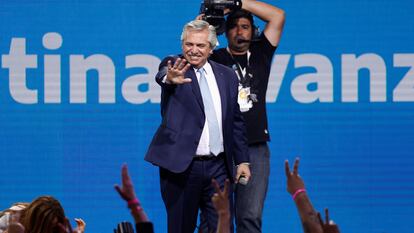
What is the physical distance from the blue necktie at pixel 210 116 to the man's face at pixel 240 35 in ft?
2.47

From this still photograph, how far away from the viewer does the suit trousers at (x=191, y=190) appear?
5574mm

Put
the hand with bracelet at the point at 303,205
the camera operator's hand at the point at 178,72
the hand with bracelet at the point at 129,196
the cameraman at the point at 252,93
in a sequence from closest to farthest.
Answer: the hand with bracelet at the point at 129,196, the hand with bracelet at the point at 303,205, the camera operator's hand at the point at 178,72, the cameraman at the point at 252,93

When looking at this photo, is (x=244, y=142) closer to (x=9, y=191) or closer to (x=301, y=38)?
(x=301, y=38)

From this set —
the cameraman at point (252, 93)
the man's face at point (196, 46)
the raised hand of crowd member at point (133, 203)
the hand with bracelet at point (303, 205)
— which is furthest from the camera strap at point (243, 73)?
the raised hand of crowd member at point (133, 203)

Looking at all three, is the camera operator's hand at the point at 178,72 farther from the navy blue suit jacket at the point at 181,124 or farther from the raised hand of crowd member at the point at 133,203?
the raised hand of crowd member at the point at 133,203

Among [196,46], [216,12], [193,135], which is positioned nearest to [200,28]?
[196,46]

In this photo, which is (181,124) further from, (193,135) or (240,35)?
(240,35)

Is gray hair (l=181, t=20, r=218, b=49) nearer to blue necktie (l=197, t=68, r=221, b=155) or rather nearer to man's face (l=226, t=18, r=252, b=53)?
blue necktie (l=197, t=68, r=221, b=155)

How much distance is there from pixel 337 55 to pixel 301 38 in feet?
0.80

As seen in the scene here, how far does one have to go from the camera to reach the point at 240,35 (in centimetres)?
638

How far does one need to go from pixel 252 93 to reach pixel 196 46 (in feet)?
2.63

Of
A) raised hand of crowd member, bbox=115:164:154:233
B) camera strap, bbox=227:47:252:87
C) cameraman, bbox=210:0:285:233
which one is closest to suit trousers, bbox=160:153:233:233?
cameraman, bbox=210:0:285:233

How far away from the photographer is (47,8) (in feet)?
23.7

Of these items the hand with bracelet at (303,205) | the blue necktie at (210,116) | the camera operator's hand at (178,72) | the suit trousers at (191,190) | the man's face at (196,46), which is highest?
the man's face at (196,46)
